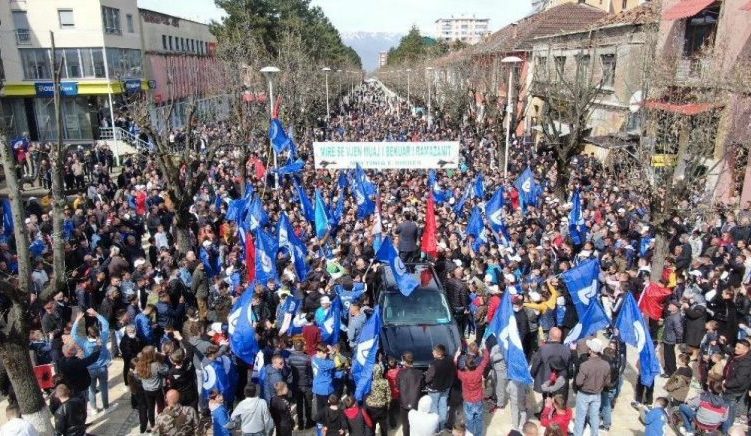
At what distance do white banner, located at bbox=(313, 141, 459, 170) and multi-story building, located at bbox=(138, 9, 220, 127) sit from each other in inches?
756

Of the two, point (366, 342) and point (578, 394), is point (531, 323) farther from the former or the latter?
point (366, 342)

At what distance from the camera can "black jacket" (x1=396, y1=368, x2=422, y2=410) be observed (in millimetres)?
7895

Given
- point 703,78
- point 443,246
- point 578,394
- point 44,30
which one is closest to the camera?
point 578,394

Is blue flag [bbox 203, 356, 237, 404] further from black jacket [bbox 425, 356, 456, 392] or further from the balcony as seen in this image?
the balcony

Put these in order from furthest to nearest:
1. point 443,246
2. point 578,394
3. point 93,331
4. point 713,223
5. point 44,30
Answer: point 44,30 < point 713,223 < point 443,246 < point 93,331 < point 578,394

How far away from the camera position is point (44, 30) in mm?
35062

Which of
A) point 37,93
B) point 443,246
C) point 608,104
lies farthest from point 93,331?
point 37,93

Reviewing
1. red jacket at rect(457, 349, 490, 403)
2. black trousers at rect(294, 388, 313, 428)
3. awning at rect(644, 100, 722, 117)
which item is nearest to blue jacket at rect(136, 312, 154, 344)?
black trousers at rect(294, 388, 313, 428)

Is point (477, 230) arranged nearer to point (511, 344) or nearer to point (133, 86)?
point (511, 344)

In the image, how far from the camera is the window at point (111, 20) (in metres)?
35.8

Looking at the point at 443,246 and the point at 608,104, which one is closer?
the point at 443,246

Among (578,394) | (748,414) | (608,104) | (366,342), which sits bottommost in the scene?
(748,414)

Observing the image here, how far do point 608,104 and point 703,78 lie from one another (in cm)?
1104

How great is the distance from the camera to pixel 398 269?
10844 millimetres
